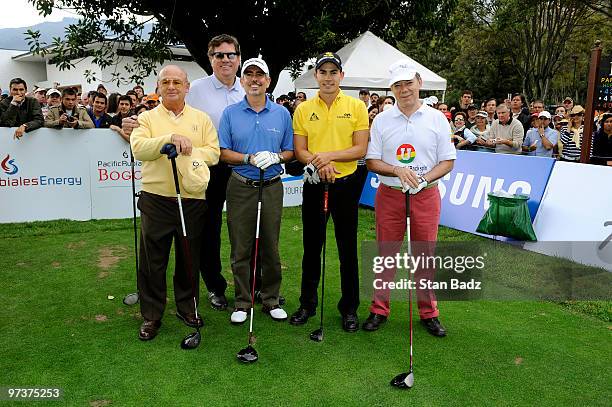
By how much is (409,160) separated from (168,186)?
1.83 meters

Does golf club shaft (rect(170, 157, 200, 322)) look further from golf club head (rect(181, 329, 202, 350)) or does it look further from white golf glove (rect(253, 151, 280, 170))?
white golf glove (rect(253, 151, 280, 170))

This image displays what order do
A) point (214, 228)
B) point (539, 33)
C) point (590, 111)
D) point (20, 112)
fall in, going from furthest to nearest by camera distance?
point (539, 33) < point (20, 112) < point (590, 111) < point (214, 228)

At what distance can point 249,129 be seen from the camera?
4203mm

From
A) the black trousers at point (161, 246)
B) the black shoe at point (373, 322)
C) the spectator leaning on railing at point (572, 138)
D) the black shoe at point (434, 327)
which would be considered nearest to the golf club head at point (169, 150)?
the black trousers at point (161, 246)

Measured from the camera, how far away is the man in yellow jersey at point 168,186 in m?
3.92

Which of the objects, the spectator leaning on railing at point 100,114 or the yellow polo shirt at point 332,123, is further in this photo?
the spectator leaning on railing at point 100,114

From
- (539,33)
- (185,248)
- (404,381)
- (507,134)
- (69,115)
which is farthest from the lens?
(539,33)

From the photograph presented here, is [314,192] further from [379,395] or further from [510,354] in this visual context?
[510,354]

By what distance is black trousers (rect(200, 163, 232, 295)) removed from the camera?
15.1 ft

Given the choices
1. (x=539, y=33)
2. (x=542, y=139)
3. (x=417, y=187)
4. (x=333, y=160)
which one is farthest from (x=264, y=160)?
(x=539, y=33)

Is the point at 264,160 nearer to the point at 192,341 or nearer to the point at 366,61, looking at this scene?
the point at 192,341

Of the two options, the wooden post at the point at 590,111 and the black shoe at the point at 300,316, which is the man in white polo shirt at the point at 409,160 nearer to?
the black shoe at the point at 300,316

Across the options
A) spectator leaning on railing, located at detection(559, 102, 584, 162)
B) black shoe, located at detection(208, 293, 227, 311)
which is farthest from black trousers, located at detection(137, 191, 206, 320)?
spectator leaning on railing, located at detection(559, 102, 584, 162)

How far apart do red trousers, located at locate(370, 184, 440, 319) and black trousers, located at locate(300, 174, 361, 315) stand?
209mm
